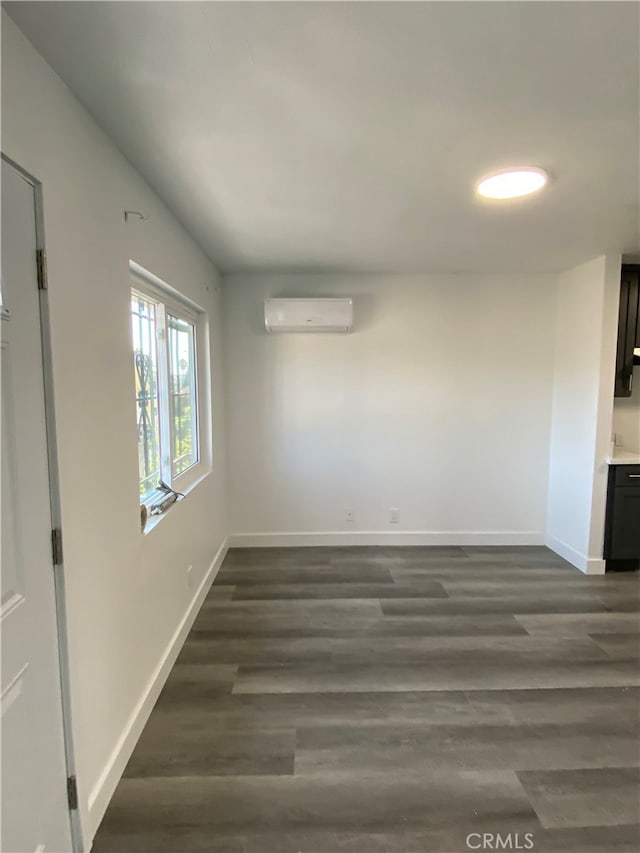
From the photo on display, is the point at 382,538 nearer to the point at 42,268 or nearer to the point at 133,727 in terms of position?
the point at 133,727

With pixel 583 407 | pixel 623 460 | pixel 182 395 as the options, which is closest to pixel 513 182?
pixel 583 407

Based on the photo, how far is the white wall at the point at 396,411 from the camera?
3857 mm

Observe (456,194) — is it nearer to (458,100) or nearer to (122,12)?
(458,100)

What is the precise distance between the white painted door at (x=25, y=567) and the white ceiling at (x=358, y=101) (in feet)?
1.69

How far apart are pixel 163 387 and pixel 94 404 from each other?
42.8 inches

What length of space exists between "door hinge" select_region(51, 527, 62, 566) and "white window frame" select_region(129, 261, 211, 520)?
63cm

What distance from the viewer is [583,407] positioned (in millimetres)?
3508

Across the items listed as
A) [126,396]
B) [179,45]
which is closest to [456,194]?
[179,45]

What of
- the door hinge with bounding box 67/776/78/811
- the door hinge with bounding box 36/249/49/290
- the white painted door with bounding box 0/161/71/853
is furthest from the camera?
the door hinge with bounding box 67/776/78/811

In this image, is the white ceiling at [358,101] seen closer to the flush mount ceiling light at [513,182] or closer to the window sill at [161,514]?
the flush mount ceiling light at [513,182]

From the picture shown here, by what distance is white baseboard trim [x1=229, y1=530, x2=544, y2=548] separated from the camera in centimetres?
404

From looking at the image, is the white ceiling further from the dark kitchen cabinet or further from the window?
the dark kitchen cabinet

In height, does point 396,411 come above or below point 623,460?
above

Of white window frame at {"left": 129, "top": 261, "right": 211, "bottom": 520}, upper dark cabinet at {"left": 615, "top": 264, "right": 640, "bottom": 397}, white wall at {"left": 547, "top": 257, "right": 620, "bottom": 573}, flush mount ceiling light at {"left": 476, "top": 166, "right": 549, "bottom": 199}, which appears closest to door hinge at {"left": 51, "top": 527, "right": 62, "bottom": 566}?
white window frame at {"left": 129, "top": 261, "right": 211, "bottom": 520}
